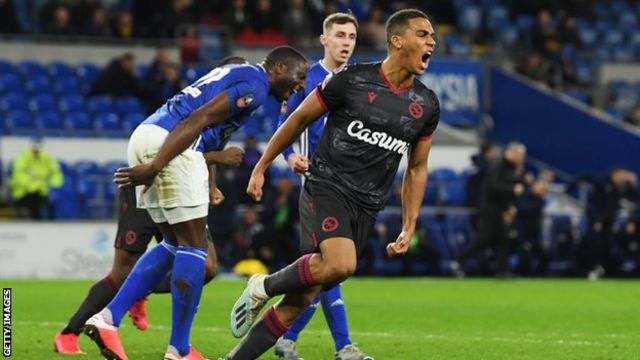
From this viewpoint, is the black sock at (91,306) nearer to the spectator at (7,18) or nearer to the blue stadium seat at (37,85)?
the blue stadium seat at (37,85)

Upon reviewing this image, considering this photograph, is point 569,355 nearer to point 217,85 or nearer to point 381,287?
point 217,85

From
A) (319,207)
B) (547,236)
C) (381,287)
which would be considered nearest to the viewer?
(319,207)

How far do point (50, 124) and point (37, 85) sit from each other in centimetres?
111

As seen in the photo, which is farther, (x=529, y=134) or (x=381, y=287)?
(x=529, y=134)

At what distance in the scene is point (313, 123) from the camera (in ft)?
32.9

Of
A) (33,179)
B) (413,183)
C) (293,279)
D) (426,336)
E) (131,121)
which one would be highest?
(413,183)

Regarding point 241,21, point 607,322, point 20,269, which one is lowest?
point 20,269

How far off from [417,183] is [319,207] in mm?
831

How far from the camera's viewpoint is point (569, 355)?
10312mm

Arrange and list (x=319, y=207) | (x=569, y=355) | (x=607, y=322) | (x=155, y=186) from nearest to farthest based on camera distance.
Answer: (x=319, y=207)
(x=155, y=186)
(x=569, y=355)
(x=607, y=322)

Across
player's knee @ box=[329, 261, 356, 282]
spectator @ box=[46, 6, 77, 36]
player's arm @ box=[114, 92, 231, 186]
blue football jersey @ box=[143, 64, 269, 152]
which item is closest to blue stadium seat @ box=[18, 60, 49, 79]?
spectator @ box=[46, 6, 77, 36]

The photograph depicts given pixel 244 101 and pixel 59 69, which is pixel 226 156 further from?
pixel 59 69

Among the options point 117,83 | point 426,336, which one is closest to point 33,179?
point 117,83

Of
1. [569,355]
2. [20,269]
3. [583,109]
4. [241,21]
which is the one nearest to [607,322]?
[569,355]
